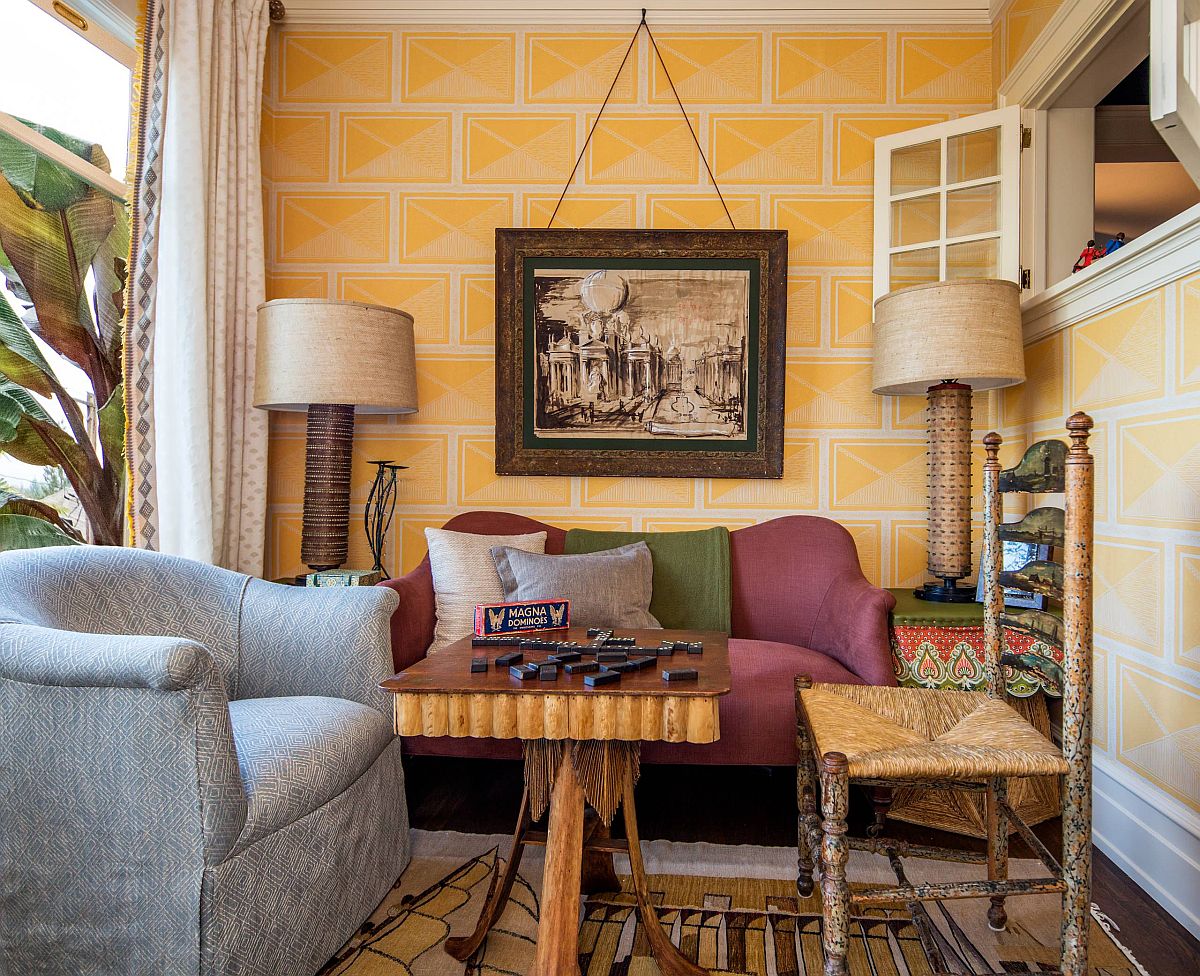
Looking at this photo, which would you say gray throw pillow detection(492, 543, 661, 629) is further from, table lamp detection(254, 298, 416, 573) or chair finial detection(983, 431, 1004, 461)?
chair finial detection(983, 431, 1004, 461)

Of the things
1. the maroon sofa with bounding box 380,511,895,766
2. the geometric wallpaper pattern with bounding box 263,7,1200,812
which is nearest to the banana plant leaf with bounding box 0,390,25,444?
the geometric wallpaper pattern with bounding box 263,7,1200,812

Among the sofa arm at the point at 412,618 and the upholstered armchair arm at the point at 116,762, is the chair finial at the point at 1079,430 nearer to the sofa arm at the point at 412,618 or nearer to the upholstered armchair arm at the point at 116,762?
the upholstered armchair arm at the point at 116,762

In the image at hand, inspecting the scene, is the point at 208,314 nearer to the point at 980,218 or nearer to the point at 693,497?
the point at 693,497

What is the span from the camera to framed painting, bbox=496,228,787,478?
10.2ft

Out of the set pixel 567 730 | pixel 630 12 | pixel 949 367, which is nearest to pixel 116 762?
pixel 567 730

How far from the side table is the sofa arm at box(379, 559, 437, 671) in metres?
1.51

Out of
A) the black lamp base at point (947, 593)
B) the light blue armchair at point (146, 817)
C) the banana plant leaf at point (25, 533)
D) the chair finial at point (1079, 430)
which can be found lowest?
the light blue armchair at point (146, 817)

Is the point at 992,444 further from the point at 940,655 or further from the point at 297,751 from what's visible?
the point at 297,751

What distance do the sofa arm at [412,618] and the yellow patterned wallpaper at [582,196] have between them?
2.17 ft

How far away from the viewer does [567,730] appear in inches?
54.1

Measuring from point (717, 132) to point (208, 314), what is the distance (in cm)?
212

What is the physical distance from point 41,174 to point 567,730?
231 cm

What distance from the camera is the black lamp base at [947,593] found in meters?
2.74

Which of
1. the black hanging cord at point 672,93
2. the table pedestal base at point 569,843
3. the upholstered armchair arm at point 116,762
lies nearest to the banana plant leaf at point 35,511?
the upholstered armchair arm at point 116,762
